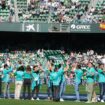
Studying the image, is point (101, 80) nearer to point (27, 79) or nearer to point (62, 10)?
point (27, 79)

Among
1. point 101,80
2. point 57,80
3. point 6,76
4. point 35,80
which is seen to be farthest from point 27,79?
point 101,80

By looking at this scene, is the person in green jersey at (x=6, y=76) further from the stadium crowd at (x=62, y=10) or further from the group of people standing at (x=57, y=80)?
the stadium crowd at (x=62, y=10)

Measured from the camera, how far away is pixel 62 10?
146 ft

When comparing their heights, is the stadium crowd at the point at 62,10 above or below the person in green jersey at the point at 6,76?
above

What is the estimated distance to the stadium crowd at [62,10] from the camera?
43.7 m

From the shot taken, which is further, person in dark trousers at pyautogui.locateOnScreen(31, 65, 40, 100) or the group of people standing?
person in dark trousers at pyautogui.locateOnScreen(31, 65, 40, 100)

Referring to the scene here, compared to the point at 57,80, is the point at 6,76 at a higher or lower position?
lower

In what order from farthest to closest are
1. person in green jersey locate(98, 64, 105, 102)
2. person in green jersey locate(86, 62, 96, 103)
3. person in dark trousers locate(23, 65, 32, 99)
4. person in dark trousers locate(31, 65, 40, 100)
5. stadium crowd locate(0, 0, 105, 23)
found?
stadium crowd locate(0, 0, 105, 23), person in dark trousers locate(31, 65, 40, 100), person in green jersey locate(98, 64, 105, 102), person in dark trousers locate(23, 65, 32, 99), person in green jersey locate(86, 62, 96, 103)

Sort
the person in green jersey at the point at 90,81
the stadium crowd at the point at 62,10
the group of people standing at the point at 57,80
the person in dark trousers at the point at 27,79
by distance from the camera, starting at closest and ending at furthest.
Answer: the person in green jersey at the point at 90,81
the group of people standing at the point at 57,80
the person in dark trousers at the point at 27,79
the stadium crowd at the point at 62,10

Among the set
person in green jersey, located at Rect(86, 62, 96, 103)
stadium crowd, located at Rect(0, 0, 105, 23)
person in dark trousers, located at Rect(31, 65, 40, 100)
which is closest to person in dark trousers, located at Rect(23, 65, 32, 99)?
person in dark trousers, located at Rect(31, 65, 40, 100)

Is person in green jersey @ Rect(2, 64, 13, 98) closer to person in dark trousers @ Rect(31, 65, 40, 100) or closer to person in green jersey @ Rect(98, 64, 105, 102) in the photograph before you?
person in dark trousers @ Rect(31, 65, 40, 100)

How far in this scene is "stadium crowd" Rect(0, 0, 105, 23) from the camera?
43.7m

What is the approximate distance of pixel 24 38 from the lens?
1841 inches

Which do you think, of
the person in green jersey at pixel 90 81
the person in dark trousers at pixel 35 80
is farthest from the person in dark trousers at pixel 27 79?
the person in green jersey at pixel 90 81
